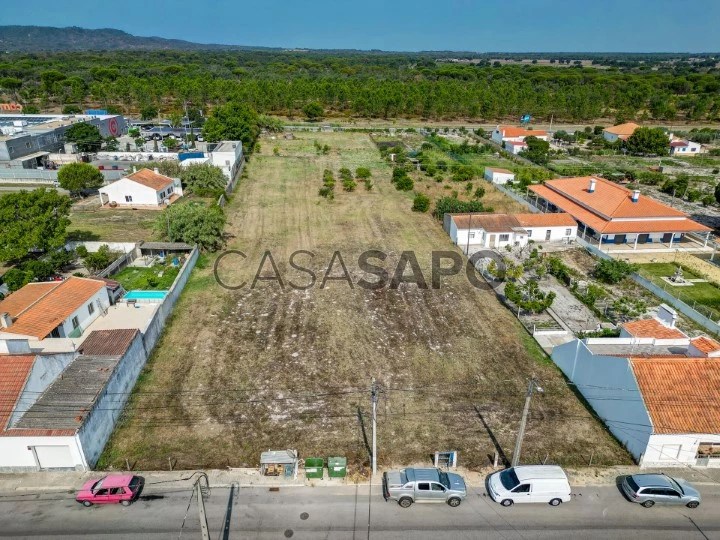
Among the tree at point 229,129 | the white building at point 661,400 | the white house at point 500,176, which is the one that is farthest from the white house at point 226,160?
the white building at point 661,400

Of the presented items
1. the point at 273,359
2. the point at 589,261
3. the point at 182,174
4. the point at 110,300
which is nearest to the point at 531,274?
the point at 589,261

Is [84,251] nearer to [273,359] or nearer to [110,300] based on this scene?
[110,300]

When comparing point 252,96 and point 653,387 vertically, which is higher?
point 252,96

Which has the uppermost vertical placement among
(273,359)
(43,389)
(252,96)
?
(252,96)

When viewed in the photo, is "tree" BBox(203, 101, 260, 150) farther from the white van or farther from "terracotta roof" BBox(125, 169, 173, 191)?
the white van

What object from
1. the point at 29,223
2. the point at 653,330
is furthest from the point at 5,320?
the point at 653,330

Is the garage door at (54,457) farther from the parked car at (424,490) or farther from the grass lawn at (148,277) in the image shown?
the grass lawn at (148,277)
